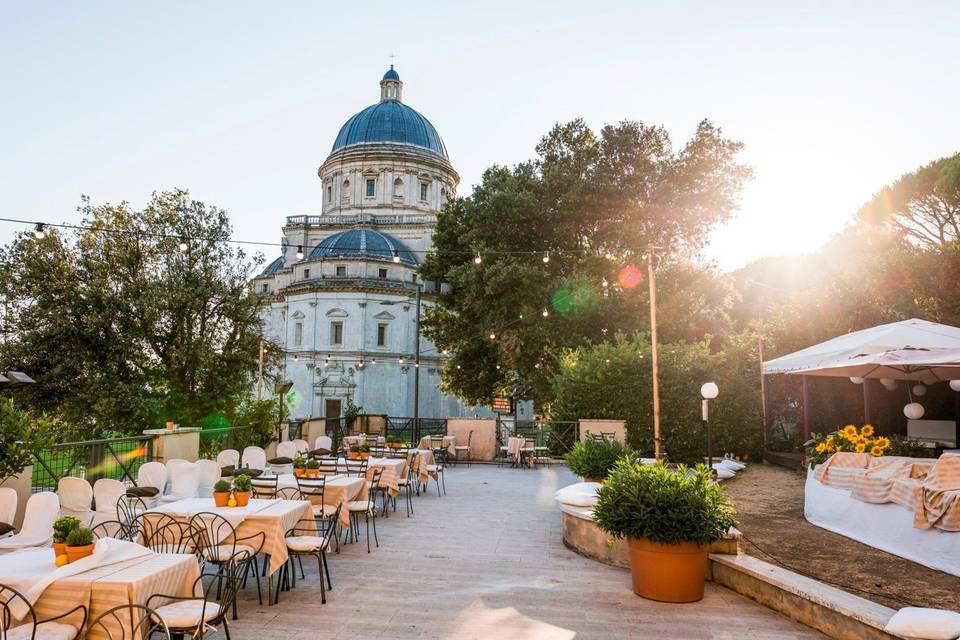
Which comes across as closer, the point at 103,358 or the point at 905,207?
the point at 103,358

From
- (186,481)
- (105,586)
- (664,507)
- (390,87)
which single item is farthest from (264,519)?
(390,87)

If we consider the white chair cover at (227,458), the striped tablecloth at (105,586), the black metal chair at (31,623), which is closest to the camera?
the black metal chair at (31,623)

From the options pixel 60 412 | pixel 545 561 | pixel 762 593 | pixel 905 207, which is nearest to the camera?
pixel 762 593

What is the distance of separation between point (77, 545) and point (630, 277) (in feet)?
69.7

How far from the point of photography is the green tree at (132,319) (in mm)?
18625

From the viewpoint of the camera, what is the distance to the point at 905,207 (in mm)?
26734

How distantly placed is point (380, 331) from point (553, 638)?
40.5 metres

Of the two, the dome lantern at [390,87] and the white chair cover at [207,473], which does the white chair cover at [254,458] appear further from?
the dome lantern at [390,87]

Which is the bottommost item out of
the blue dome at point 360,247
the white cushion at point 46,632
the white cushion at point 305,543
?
the white cushion at point 305,543

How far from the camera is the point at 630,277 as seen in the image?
23562mm

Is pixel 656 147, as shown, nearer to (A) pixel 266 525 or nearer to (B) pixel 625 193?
(B) pixel 625 193

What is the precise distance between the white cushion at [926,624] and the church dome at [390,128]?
51655mm

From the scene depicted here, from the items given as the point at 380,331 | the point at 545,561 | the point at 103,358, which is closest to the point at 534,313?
the point at 103,358

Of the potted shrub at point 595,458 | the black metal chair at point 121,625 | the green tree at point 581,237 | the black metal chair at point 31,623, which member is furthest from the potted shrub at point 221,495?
the green tree at point 581,237
